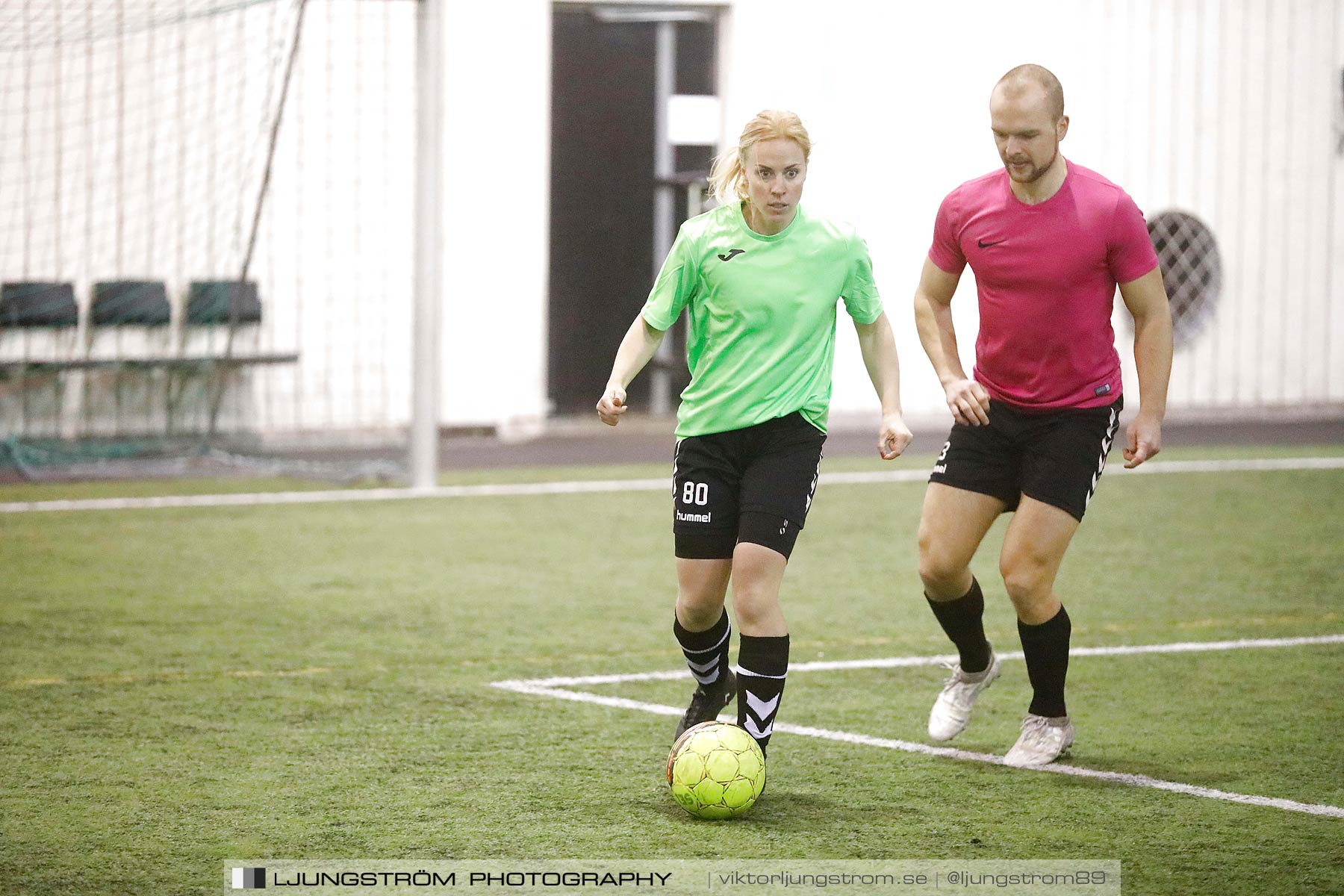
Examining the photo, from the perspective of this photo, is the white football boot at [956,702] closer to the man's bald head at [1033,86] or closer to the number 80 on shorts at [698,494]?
the number 80 on shorts at [698,494]

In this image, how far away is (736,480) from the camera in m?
4.63

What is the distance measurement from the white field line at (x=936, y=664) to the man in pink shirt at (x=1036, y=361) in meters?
0.18

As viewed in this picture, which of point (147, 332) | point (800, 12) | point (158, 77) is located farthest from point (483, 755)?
point (800, 12)

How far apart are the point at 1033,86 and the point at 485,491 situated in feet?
22.5

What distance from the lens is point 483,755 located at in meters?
4.98

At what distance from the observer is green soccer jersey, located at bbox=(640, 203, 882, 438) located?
15.0 feet

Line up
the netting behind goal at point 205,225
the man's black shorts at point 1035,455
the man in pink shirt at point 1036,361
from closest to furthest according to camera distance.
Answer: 1. the man in pink shirt at point 1036,361
2. the man's black shorts at point 1035,455
3. the netting behind goal at point 205,225

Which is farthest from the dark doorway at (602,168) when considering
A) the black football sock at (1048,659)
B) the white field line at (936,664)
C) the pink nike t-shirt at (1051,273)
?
the black football sock at (1048,659)

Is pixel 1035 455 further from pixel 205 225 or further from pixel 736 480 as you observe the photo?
pixel 205 225

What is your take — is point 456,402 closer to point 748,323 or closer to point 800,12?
point 800,12

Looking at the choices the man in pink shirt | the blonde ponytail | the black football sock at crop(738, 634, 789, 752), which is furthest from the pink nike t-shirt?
the black football sock at crop(738, 634, 789, 752)

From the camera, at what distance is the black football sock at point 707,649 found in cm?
482

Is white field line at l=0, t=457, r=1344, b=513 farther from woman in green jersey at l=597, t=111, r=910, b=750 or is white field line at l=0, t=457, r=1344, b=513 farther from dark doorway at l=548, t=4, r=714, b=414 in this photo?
woman in green jersey at l=597, t=111, r=910, b=750

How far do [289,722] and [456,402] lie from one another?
8.33m
